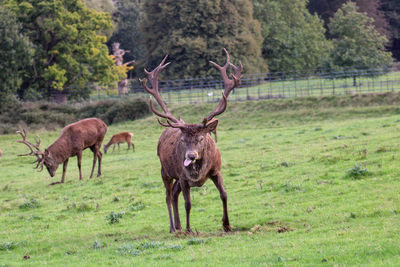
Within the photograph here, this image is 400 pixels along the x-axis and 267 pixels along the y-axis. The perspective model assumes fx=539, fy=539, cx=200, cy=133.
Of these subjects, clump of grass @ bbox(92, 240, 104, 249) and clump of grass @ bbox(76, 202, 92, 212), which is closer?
clump of grass @ bbox(92, 240, 104, 249)

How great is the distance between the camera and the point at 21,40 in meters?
37.5

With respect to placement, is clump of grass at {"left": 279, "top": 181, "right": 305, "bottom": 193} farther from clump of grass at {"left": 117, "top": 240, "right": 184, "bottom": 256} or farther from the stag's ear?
clump of grass at {"left": 117, "top": 240, "right": 184, "bottom": 256}

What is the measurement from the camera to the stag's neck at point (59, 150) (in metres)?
20.5

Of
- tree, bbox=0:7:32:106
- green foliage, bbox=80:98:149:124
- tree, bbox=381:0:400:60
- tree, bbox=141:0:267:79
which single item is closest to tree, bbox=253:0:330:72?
tree, bbox=141:0:267:79

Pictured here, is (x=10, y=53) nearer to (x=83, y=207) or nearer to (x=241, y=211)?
(x=83, y=207)

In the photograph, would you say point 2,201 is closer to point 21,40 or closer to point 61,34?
point 21,40

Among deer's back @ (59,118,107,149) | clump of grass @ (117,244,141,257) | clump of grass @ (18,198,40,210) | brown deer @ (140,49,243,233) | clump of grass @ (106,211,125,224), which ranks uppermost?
brown deer @ (140,49,243,233)

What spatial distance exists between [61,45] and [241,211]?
35.6m

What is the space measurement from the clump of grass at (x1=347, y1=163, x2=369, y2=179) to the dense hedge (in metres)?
29.0

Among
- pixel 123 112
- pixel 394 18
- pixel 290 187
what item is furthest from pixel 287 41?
pixel 290 187

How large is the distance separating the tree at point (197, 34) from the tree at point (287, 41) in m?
7.23

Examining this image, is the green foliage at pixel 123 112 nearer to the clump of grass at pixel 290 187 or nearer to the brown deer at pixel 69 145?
the brown deer at pixel 69 145

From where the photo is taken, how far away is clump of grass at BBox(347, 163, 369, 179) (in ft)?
42.1

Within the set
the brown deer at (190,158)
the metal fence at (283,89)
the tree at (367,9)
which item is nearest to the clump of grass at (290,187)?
the brown deer at (190,158)
